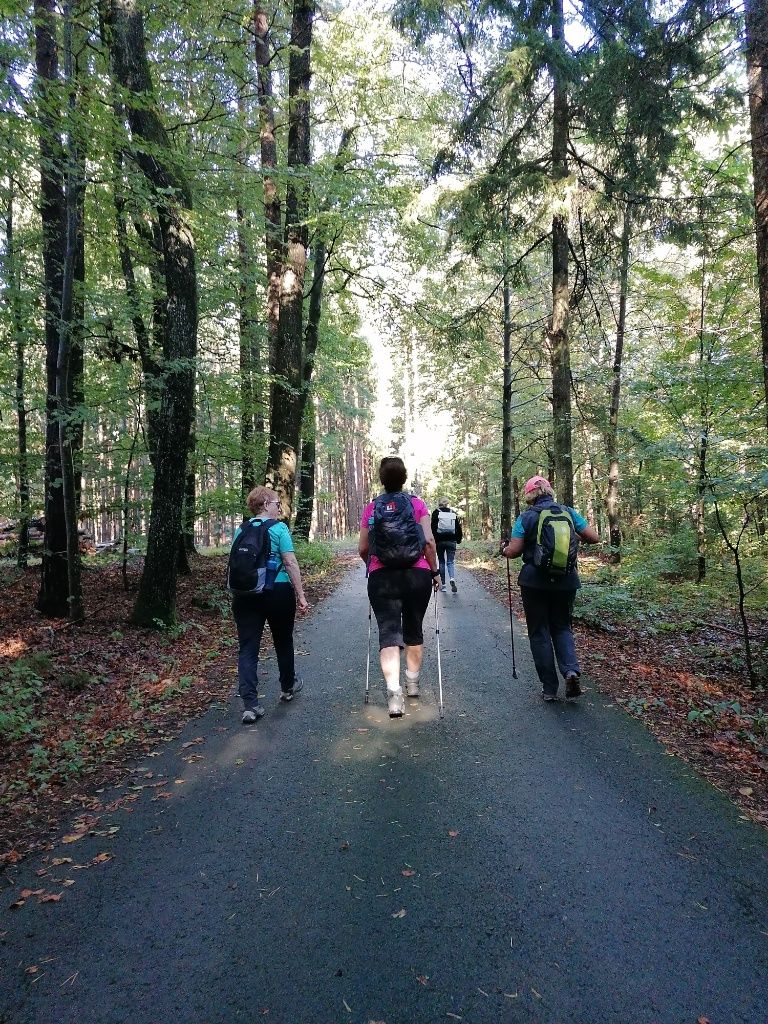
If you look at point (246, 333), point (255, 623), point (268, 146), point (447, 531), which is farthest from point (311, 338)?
point (255, 623)

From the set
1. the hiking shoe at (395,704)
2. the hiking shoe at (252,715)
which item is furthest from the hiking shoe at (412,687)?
the hiking shoe at (252,715)

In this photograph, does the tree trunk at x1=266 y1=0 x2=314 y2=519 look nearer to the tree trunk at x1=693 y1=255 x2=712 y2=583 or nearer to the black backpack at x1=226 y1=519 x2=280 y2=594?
the black backpack at x1=226 y1=519 x2=280 y2=594

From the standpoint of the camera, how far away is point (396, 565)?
512 centimetres

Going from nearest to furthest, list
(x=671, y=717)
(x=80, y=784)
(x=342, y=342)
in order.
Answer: (x=80, y=784)
(x=671, y=717)
(x=342, y=342)

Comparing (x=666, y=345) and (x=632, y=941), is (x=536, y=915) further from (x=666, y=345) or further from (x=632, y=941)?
(x=666, y=345)

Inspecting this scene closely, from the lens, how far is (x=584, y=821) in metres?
3.35

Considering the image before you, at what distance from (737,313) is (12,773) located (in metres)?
13.3

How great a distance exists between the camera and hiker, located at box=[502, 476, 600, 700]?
5398mm

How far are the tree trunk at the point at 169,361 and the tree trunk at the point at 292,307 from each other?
2807 mm

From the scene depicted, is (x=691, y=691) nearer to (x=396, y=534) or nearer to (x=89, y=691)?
(x=396, y=534)

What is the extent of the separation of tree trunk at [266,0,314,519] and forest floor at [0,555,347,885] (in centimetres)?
316

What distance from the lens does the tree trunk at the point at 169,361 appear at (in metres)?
7.58

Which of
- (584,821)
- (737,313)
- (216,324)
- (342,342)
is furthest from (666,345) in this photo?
(584,821)

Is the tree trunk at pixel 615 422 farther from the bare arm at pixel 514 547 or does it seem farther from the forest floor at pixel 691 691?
the bare arm at pixel 514 547
